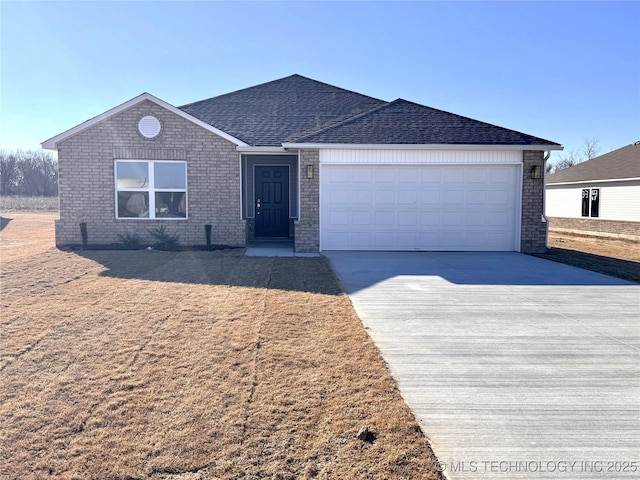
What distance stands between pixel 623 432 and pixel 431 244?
9.59 m

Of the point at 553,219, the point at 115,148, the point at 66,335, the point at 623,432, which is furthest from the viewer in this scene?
the point at 553,219

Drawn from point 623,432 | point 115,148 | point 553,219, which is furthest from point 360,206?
point 553,219

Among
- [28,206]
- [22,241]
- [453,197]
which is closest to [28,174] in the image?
[28,206]

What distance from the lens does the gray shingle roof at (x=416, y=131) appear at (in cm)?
1211

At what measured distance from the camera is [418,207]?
12547mm

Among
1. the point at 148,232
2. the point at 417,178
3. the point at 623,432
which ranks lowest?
the point at 623,432

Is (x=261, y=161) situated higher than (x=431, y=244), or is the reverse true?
(x=261, y=161)

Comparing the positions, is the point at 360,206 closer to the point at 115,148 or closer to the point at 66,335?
the point at 115,148

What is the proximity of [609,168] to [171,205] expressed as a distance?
21.3 metres

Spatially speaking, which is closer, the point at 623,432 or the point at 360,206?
the point at 623,432

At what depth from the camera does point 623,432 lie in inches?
126

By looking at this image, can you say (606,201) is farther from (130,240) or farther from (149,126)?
(130,240)

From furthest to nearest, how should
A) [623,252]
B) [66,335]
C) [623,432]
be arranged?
[623,252], [66,335], [623,432]

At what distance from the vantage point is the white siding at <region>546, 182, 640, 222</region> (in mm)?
19625
